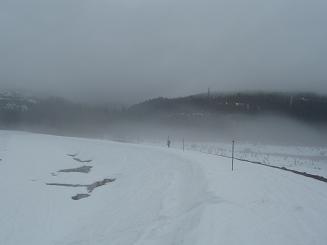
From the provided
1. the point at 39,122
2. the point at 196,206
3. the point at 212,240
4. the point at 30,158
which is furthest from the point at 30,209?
the point at 39,122

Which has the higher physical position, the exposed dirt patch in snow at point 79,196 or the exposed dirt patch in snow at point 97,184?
the exposed dirt patch in snow at point 97,184

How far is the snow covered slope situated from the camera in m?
9.97

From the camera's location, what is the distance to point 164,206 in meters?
14.2

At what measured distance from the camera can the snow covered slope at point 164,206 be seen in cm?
997

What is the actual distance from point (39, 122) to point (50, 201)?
398ft

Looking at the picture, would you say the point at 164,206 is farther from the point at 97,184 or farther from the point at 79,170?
the point at 79,170

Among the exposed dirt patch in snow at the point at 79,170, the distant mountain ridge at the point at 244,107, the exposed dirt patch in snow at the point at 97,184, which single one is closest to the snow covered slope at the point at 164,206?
the exposed dirt patch in snow at the point at 79,170

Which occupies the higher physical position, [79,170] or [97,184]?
[79,170]

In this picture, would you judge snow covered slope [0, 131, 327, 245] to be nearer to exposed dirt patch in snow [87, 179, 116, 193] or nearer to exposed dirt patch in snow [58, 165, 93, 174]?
exposed dirt patch in snow [58, 165, 93, 174]

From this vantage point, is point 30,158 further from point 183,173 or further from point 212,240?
point 212,240

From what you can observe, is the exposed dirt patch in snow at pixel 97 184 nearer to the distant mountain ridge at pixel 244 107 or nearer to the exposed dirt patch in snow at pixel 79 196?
the exposed dirt patch in snow at pixel 79 196

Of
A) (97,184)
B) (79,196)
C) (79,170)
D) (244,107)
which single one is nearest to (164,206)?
(79,196)

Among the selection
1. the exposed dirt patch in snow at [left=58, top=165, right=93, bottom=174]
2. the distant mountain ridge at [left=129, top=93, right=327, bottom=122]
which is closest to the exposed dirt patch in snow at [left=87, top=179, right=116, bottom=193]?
the exposed dirt patch in snow at [left=58, top=165, right=93, bottom=174]

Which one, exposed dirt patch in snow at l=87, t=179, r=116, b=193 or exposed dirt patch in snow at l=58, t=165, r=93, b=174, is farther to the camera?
exposed dirt patch in snow at l=58, t=165, r=93, b=174
